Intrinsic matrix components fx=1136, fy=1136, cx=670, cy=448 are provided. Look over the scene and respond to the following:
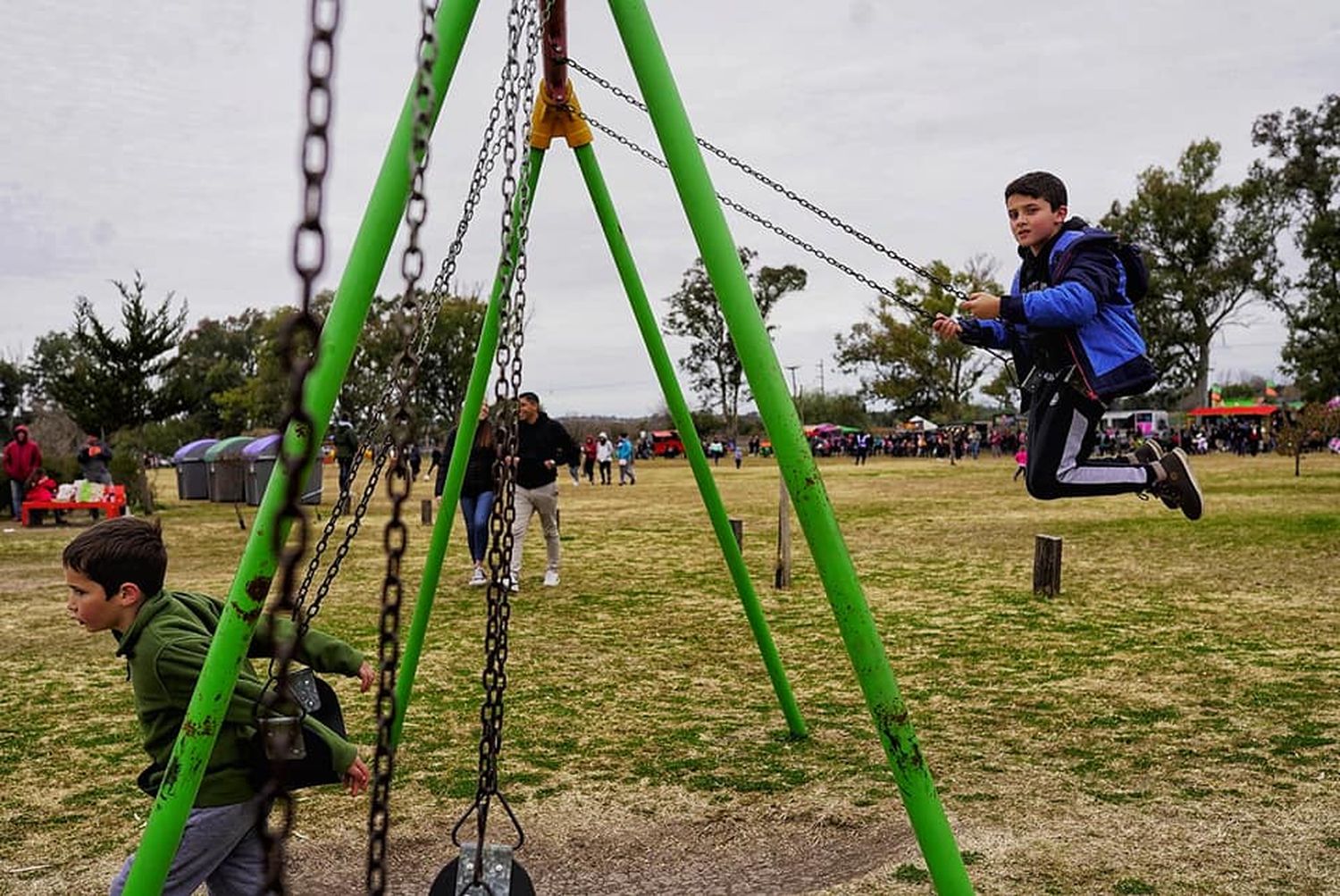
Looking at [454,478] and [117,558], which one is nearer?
[117,558]

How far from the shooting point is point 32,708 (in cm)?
664

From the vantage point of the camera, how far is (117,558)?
114 inches

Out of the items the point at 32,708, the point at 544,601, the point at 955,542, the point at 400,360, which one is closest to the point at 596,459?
the point at 955,542

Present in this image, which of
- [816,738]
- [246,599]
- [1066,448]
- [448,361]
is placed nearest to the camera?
[246,599]

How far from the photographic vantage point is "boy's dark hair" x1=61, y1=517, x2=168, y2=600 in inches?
114

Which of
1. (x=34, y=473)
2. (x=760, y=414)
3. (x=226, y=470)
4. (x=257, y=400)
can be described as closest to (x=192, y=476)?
(x=226, y=470)

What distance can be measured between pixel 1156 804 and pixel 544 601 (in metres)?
6.65

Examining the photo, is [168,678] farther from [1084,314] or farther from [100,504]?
[100,504]

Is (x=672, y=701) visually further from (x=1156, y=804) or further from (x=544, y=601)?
(x=544, y=601)

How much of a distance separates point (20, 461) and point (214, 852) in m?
19.8

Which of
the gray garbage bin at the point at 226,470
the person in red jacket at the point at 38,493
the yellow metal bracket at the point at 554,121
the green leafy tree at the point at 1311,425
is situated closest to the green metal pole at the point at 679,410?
the yellow metal bracket at the point at 554,121

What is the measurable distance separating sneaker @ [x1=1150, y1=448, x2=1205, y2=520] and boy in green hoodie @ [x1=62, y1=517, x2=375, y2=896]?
11.8 ft

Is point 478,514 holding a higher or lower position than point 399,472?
lower

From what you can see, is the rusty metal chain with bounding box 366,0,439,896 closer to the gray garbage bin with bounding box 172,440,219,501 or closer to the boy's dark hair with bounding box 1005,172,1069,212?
the boy's dark hair with bounding box 1005,172,1069,212
